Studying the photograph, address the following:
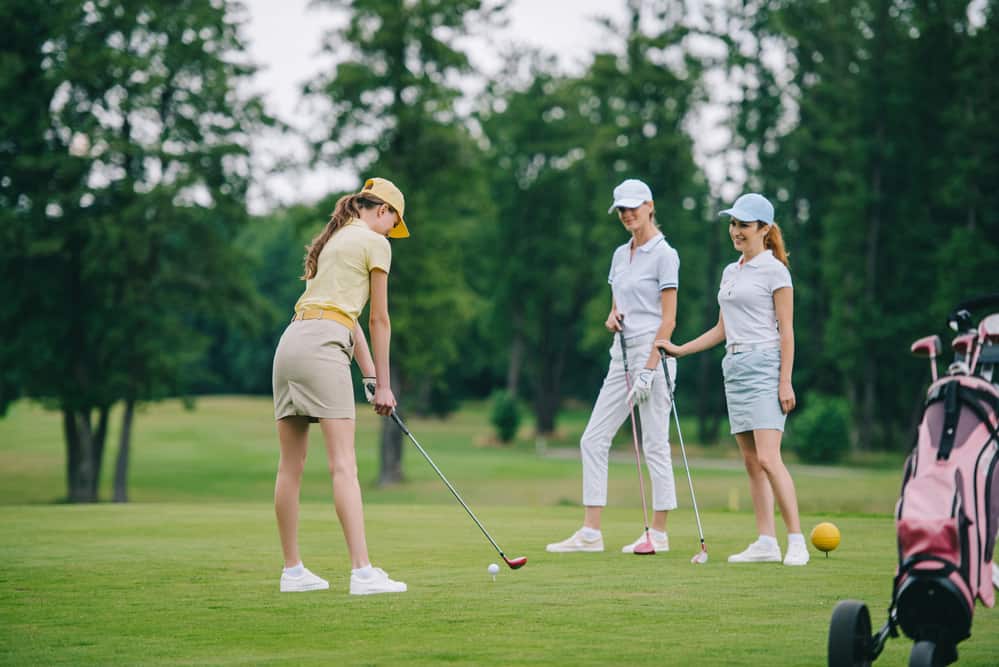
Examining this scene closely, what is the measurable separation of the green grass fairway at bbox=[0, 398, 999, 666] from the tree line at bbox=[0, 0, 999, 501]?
60.3 feet

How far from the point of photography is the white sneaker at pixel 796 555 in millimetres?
7805

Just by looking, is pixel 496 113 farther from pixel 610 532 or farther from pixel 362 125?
pixel 610 532

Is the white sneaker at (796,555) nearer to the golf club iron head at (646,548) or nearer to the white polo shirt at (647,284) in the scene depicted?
the golf club iron head at (646,548)

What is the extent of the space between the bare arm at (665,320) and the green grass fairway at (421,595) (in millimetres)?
1281

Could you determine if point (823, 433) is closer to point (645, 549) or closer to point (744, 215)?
point (645, 549)

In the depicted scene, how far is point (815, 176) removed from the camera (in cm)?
5178

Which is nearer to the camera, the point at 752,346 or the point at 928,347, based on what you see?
the point at 928,347

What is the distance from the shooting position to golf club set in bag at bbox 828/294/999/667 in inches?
172

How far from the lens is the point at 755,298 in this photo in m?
8.10

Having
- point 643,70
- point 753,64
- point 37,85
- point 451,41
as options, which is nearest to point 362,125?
point 451,41

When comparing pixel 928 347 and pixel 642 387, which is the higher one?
pixel 928 347

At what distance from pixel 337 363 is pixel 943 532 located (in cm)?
327

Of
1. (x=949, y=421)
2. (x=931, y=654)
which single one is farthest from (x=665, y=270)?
(x=931, y=654)

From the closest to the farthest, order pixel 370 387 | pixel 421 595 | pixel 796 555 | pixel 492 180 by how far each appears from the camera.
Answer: pixel 421 595
pixel 370 387
pixel 796 555
pixel 492 180
